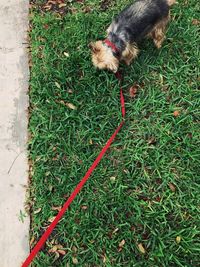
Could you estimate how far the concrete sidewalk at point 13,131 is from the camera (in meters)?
4.07

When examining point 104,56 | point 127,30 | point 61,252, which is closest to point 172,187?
point 61,252

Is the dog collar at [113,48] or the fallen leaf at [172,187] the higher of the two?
the dog collar at [113,48]

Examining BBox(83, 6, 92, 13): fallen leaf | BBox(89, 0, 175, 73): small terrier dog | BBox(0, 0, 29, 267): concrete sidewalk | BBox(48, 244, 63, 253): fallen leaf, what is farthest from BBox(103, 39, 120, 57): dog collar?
BBox(48, 244, 63, 253): fallen leaf

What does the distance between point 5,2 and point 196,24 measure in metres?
2.77

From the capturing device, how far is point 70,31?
16.3 ft

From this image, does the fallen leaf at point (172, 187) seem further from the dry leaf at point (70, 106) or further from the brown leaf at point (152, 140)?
the dry leaf at point (70, 106)

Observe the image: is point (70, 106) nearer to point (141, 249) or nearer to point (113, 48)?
point (113, 48)

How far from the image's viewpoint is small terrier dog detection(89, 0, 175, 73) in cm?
432

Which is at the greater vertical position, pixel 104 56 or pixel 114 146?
pixel 104 56

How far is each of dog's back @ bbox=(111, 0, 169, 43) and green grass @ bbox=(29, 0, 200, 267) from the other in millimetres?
469

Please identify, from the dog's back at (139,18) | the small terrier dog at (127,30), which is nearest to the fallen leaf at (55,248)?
the small terrier dog at (127,30)

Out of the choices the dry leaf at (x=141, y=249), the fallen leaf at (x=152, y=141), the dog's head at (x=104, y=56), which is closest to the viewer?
the dry leaf at (x=141, y=249)

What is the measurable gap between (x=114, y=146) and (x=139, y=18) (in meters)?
1.61

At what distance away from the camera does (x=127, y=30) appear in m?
4.37
